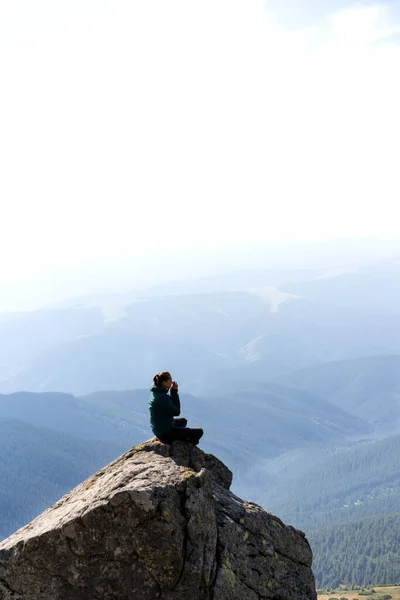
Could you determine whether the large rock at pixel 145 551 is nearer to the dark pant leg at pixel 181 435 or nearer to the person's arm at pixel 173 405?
the dark pant leg at pixel 181 435

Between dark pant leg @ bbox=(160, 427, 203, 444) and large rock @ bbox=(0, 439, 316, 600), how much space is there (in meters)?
2.83

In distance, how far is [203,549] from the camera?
52.1 ft

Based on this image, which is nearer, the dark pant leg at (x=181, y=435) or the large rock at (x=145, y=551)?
the large rock at (x=145, y=551)

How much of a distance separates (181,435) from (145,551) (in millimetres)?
5150

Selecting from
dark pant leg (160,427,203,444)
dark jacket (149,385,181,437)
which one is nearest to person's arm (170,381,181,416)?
dark jacket (149,385,181,437)

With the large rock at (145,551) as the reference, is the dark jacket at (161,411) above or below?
above

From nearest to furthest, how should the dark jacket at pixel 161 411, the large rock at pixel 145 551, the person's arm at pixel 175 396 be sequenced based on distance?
1. the large rock at pixel 145 551
2. the dark jacket at pixel 161 411
3. the person's arm at pixel 175 396

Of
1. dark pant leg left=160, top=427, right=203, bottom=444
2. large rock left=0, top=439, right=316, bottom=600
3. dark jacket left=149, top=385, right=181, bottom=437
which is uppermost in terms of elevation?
dark jacket left=149, top=385, right=181, bottom=437

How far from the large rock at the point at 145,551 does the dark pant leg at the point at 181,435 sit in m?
2.83

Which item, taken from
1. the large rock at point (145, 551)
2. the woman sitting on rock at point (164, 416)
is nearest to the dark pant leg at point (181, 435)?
the woman sitting on rock at point (164, 416)

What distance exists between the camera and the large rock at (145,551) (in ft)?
50.9

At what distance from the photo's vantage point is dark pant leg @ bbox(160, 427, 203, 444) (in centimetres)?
2022

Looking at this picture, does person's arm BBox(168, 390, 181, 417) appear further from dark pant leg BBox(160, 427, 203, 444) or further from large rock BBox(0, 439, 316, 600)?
large rock BBox(0, 439, 316, 600)

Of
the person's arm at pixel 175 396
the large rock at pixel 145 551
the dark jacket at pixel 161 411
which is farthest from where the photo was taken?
the person's arm at pixel 175 396
